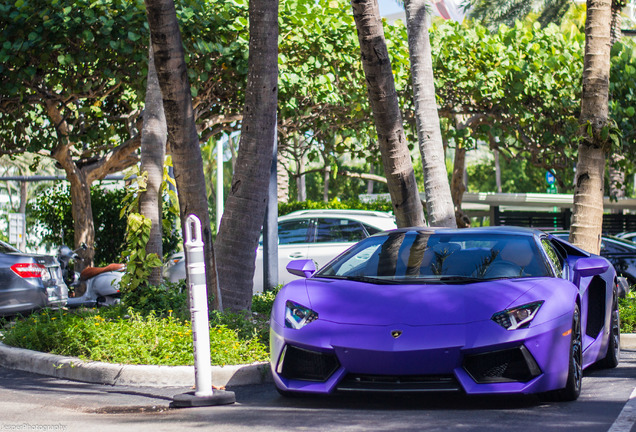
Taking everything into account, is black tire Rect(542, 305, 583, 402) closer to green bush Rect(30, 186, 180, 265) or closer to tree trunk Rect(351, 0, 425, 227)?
tree trunk Rect(351, 0, 425, 227)

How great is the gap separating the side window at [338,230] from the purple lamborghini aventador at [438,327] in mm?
7232

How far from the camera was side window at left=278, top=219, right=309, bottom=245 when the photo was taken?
13.9 meters

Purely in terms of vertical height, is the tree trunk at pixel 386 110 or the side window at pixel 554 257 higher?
the tree trunk at pixel 386 110

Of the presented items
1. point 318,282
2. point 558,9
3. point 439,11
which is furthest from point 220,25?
point 439,11

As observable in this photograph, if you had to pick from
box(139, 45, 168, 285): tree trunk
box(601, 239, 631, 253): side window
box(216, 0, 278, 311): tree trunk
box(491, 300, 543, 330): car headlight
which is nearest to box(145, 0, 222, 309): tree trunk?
box(216, 0, 278, 311): tree trunk

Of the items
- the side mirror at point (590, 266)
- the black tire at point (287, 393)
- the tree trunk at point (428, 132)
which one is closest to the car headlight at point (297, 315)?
the black tire at point (287, 393)

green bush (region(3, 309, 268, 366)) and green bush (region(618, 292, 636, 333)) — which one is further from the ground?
green bush (region(3, 309, 268, 366))

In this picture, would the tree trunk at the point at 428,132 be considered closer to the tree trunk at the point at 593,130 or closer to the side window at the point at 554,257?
the tree trunk at the point at 593,130

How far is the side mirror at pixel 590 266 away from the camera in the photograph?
6.37m

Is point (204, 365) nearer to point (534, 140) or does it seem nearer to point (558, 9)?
point (534, 140)

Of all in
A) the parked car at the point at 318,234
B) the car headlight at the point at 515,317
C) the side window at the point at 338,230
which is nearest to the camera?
the car headlight at the point at 515,317

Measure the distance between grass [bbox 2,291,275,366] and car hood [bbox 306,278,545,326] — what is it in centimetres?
159

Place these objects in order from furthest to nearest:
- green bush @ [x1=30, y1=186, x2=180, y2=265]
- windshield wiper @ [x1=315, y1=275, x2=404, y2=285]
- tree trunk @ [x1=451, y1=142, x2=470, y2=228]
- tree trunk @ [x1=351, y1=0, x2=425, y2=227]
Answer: tree trunk @ [x1=451, y1=142, x2=470, y2=228] < green bush @ [x1=30, y1=186, x2=180, y2=265] < tree trunk @ [x1=351, y1=0, x2=425, y2=227] < windshield wiper @ [x1=315, y1=275, x2=404, y2=285]

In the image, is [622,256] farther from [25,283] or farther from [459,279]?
[25,283]
